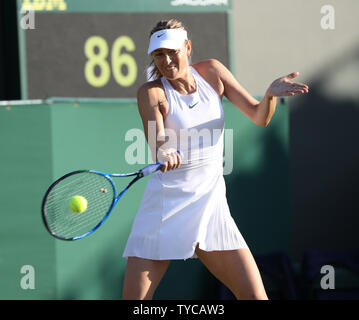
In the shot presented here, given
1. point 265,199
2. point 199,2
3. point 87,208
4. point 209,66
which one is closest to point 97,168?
point 265,199

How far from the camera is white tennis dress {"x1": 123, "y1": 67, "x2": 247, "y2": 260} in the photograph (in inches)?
147

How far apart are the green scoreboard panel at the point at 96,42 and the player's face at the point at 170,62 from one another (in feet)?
7.72

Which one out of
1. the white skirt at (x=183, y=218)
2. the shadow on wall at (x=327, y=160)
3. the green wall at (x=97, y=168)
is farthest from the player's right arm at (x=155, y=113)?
the shadow on wall at (x=327, y=160)

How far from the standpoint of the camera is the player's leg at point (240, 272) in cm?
371

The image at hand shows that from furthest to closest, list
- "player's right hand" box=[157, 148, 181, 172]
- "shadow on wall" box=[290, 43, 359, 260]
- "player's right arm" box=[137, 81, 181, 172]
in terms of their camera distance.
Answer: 1. "shadow on wall" box=[290, 43, 359, 260]
2. "player's right arm" box=[137, 81, 181, 172]
3. "player's right hand" box=[157, 148, 181, 172]

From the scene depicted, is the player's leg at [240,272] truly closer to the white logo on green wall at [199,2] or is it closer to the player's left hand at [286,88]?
the player's left hand at [286,88]

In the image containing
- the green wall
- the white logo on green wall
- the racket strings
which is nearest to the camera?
the racket strings

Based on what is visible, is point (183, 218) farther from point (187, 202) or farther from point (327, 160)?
point (327, 160)

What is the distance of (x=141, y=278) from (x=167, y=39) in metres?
1.05

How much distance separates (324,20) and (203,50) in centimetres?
188

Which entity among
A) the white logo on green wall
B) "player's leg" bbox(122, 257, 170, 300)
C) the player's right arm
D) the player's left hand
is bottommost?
"player's leg" bbox(122, 257, 170, 300)

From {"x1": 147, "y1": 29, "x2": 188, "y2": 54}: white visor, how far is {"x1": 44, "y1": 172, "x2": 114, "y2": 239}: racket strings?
2.17 feet

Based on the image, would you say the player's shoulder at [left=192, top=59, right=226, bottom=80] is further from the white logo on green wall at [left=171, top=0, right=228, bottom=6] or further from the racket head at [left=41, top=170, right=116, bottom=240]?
the white logo on green wall at [left=171, top=0, right=228, bottom=6]

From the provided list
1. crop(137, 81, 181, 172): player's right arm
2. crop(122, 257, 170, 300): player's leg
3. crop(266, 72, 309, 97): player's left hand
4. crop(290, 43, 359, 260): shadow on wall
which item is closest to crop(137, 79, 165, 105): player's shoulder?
crop(137, 81, 181, 172): player's right arm
